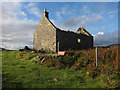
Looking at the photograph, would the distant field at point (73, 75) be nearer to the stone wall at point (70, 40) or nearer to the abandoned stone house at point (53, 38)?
the abandoned stone house at point (53, 38)

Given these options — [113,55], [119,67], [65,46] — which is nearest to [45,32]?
[65,46]

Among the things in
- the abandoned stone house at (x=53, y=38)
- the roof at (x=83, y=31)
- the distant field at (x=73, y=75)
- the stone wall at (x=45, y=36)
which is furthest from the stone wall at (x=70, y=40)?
the distant field at (x=73, y=75)

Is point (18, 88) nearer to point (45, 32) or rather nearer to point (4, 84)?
point (4, 84)

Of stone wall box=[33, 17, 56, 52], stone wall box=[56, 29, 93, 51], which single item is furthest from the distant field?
stone wall box=[33, 17, 56, 52]

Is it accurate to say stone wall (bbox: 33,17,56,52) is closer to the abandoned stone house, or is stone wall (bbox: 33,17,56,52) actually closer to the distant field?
the abandoned stone house

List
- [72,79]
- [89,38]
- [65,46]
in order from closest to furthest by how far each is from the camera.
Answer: [72,79] → [65,46] → [89,38]

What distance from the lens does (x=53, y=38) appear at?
1861 cm

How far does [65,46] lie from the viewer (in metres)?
19.4

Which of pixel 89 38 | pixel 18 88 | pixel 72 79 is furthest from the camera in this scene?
pixel 89 38

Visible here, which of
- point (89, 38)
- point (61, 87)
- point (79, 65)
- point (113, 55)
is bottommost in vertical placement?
point (61, 87)

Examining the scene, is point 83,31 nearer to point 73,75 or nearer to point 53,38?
point 53,38

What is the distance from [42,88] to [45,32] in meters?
15.5

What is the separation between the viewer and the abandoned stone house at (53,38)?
1847cm

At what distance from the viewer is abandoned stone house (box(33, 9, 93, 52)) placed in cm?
1847
